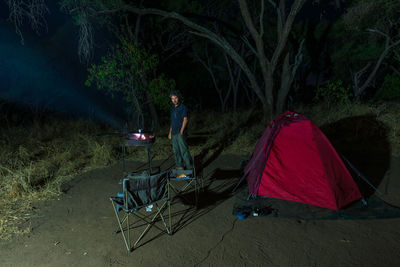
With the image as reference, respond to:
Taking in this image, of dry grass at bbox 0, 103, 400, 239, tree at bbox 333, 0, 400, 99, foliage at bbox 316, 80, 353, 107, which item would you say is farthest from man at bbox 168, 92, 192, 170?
tree at bbox 333, 0, 400, 99

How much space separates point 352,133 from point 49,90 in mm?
15506

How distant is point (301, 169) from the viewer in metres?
5.12

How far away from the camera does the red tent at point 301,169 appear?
16.1 feet

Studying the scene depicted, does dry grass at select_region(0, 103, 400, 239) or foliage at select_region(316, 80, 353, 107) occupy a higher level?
foliage at select_region(316, 80, 353, 107)

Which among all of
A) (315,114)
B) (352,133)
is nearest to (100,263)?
(352,133)

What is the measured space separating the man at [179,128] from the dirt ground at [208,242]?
59.2 inches

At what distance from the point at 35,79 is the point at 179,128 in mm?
13470

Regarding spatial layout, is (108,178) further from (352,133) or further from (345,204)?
(352,133)

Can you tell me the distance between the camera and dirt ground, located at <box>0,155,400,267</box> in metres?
3.61

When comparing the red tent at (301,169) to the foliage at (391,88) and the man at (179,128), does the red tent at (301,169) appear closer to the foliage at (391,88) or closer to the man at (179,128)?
the man at (179,128)

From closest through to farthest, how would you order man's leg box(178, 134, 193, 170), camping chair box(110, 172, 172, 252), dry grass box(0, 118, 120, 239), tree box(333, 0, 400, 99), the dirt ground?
1. the dirt ground
2. camping chair box(110, 172, 172, 252)
3. dry grass box(0, 118, 120, 239)
4. man's leg box(178, 134, 193, 170)
5. tree box(333, 0, 400, 99)

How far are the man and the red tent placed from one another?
1.72m

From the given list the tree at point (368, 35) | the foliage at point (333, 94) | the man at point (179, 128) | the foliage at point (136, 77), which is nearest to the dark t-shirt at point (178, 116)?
the man at point (179, 128)

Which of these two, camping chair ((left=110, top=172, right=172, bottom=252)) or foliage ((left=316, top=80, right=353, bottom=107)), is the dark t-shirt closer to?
camping chair ((left=110, top=172, right=172, bottom=252))
